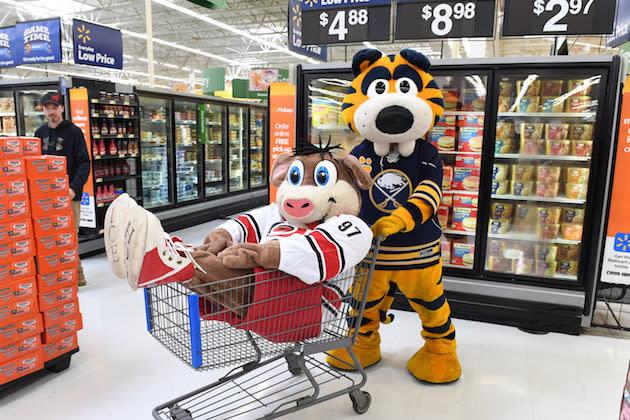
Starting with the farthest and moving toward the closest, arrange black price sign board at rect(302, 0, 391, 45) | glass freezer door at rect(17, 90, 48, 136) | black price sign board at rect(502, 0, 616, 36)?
glass freezer door at rect(17, 90, 48, 136) → black price sign board at rect(302, 0, 391, 45) → black price sign board at rect(502, 0, 616, 36)

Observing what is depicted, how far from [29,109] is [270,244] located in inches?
231

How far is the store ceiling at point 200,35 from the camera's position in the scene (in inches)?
548

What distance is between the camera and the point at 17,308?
251cm

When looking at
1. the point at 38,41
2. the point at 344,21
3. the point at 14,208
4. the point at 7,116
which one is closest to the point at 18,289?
the point at 14,208

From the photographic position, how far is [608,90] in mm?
3207

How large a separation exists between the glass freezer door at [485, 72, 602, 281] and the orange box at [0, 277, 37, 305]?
3.22m

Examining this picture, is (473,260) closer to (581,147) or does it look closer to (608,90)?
(581,147)

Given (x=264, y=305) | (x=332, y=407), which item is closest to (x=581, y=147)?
(x=332, y=407)

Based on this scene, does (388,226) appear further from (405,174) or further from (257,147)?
(257,147)

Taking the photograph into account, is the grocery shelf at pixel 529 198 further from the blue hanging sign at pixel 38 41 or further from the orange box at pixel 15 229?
the blue hanging sign at pixel 38 41

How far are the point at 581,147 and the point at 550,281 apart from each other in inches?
40.8

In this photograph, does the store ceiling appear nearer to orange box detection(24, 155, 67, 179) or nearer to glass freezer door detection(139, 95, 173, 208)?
glass freezer door detection(139, 95, 173, 208)

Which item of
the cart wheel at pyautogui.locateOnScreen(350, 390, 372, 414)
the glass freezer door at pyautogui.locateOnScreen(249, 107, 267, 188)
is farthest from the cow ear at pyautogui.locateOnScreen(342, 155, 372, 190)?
the glass freezer door at pyautogui.locateOnScreen(249, 107, 267, 188)

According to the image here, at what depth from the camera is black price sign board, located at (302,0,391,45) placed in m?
3.67
